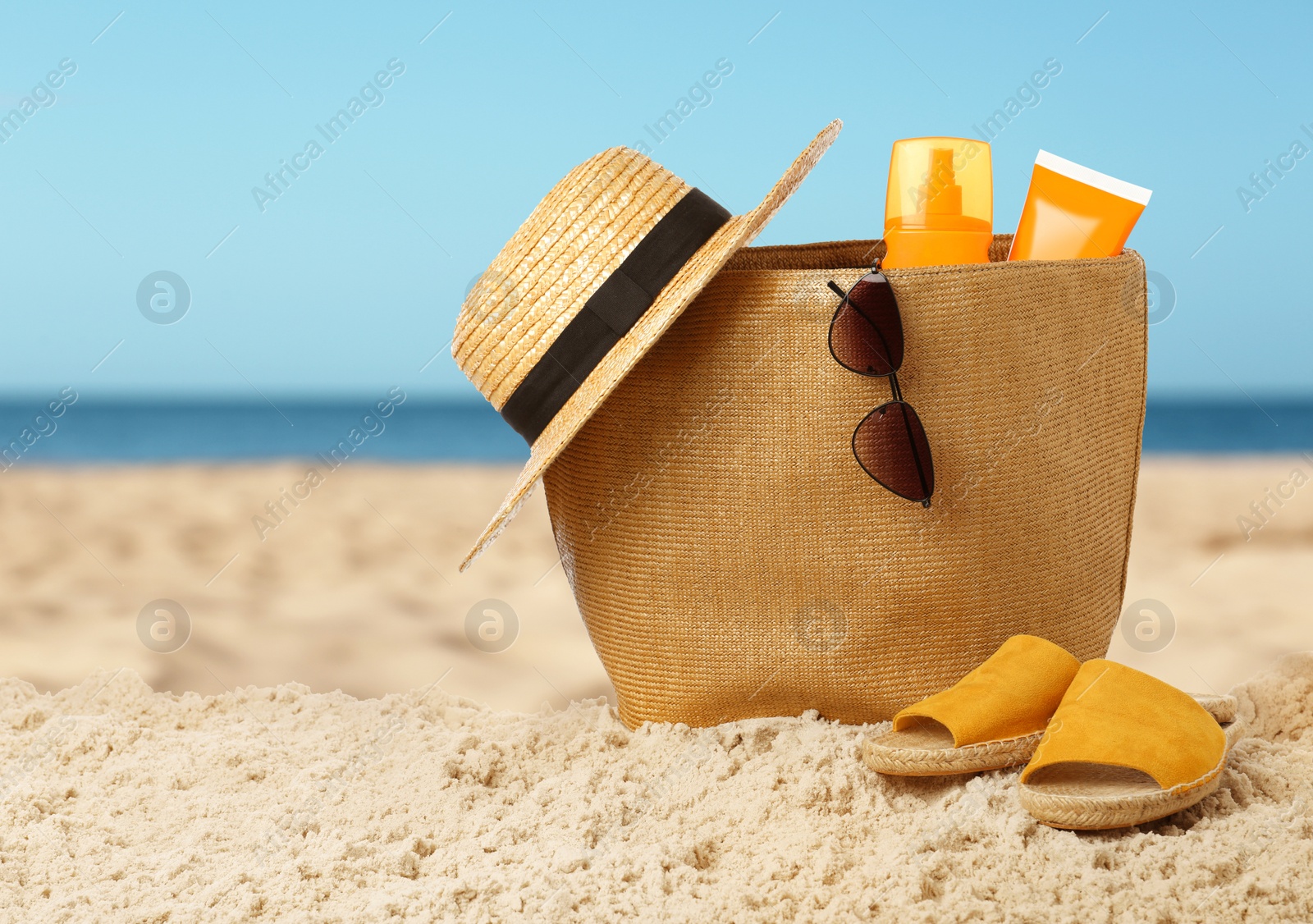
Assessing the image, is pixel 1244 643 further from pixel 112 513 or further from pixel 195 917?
pixel 112 513

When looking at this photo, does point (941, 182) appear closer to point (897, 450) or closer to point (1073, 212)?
point (1073, 212)

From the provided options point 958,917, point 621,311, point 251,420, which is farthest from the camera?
point 251,420

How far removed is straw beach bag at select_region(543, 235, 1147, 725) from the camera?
130 centimetres

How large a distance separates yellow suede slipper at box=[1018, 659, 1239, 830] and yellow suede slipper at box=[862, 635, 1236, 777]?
0.04m

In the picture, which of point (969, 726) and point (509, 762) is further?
point (509, 762)

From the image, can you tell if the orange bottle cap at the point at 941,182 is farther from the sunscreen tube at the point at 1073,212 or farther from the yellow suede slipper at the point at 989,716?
the yellow suede slipper at the point at 989,716

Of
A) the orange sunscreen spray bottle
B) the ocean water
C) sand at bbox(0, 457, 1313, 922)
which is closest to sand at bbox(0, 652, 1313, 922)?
sand at bbox(0, 457, 1313, 922)

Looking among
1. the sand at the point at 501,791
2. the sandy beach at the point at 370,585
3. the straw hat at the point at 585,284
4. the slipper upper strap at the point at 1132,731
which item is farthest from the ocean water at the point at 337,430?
the slipper upper strap at the point at 1132,731

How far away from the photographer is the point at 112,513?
136 inches

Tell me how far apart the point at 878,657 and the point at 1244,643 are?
3.69 feet

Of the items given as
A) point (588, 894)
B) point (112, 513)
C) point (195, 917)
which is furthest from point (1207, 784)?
point (112, 513)

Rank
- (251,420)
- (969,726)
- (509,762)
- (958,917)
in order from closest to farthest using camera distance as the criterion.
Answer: (958,917), (969,726), (509,762), (251,420)

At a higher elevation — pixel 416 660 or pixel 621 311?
pixel 621 311

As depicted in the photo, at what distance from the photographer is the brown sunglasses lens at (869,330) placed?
4.07 feet
